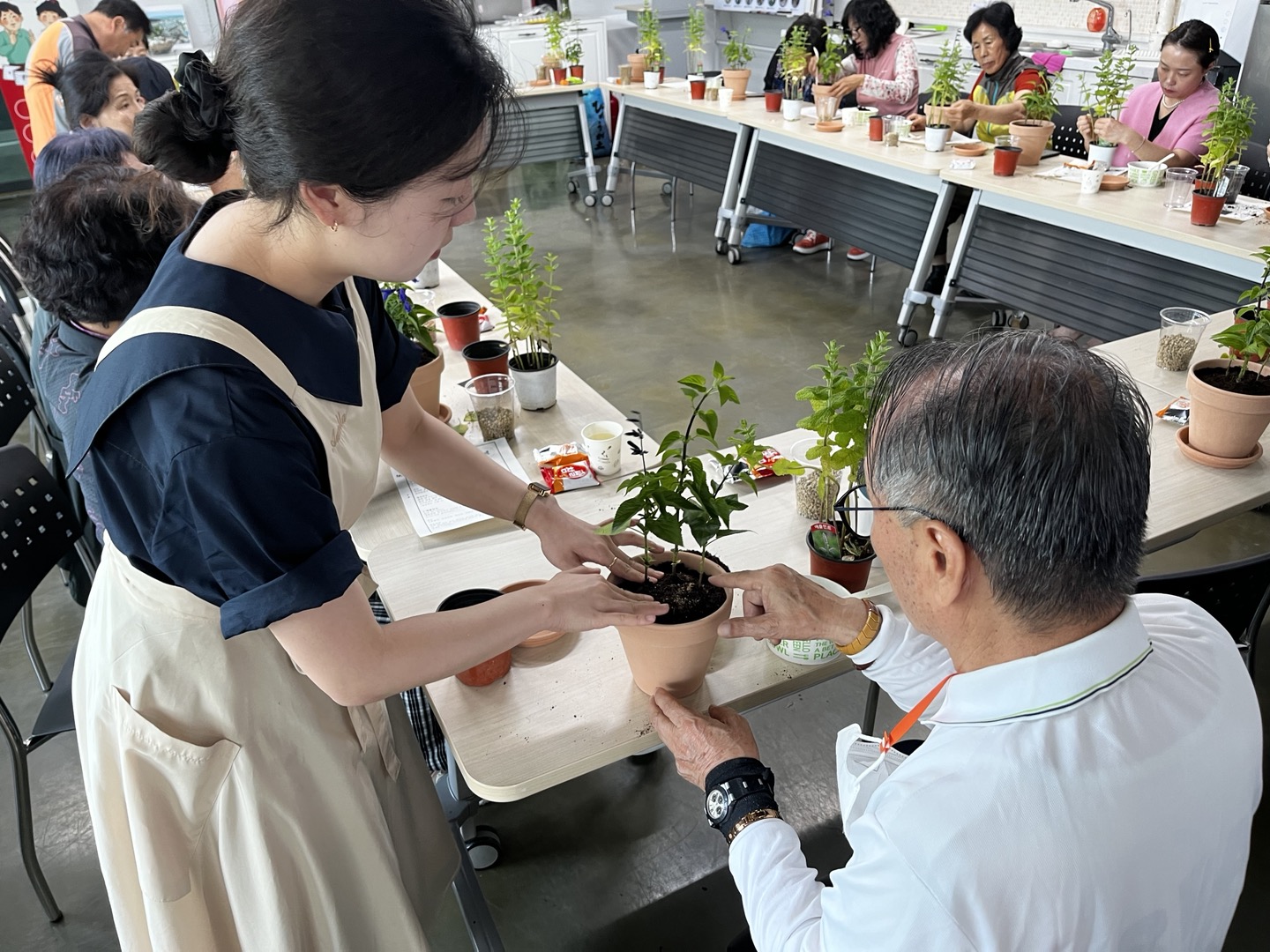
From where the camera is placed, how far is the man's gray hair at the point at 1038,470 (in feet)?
2.69

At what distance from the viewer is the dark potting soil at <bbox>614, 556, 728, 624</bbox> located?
119 centimetres

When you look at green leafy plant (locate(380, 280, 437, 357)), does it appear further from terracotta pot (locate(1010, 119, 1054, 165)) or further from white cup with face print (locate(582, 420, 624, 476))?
terracotta pot (locate(1010, 119, 1054, 165))

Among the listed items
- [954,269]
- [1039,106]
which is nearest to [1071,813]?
[954,269]

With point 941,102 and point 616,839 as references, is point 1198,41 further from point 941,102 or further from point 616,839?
point 616,839

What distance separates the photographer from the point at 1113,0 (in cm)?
643

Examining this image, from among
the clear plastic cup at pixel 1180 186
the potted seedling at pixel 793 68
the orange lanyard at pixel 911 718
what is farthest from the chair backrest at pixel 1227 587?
the potted seedling at pixel 793 68

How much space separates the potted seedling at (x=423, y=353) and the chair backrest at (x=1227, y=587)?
1.47 meters

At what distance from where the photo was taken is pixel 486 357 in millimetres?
2188

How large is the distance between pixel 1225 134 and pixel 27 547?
12.2ft

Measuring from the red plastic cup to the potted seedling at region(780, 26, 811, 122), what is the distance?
63.6 inches

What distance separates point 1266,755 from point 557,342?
361 centimetres

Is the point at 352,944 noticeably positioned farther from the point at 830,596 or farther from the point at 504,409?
the point at 504,409

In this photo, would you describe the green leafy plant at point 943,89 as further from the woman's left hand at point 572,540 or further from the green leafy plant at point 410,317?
the woman's left hand at point 572,540

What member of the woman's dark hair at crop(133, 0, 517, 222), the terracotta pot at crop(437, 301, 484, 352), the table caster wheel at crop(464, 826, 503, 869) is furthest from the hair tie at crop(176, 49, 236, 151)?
the table caster wheel at crop(464, 826, 503, 869)
